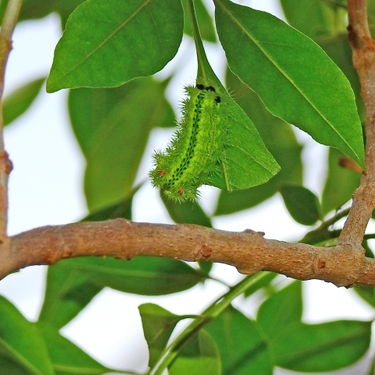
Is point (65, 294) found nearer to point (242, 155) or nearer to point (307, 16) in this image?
point (242, 155)

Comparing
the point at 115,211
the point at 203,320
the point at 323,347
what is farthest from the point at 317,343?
the point at 115,211

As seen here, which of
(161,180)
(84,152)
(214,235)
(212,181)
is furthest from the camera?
(84,152)

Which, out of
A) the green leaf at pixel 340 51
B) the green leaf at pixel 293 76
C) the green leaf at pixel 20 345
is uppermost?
the green leaf at pixel 340 51

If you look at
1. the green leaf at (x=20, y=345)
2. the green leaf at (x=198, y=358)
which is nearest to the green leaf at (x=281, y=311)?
the green leaf at (x=198, y=358)

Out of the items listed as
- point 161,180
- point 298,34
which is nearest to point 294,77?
point 298,34

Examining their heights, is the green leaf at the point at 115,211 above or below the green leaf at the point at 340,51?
below

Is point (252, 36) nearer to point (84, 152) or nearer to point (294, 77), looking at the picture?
point (294, 77)

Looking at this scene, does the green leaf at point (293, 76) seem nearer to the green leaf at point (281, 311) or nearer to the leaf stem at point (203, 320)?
the leaf stem at point (203, 320)
